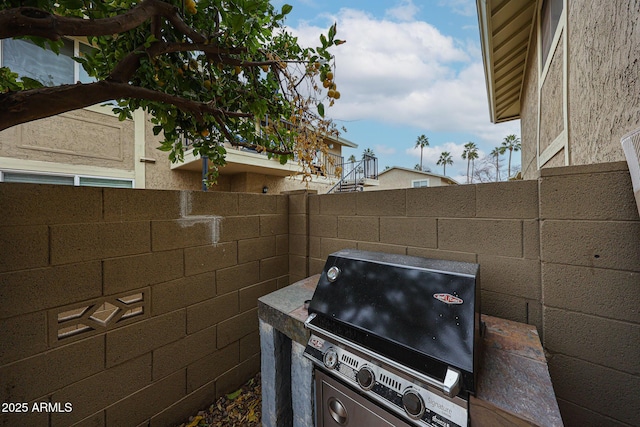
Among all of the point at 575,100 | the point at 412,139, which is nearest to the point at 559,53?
the point at 575,100

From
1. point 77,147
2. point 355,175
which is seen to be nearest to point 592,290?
point 77,147

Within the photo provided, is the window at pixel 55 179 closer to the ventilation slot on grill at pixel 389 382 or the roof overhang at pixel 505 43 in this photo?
the ventilation slot on grill at pixel 389 382

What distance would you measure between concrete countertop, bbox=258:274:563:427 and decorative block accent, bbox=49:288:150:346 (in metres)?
0.98

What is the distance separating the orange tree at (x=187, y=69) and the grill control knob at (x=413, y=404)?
1723mm

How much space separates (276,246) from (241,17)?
2057mm

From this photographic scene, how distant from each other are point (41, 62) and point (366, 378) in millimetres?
7508

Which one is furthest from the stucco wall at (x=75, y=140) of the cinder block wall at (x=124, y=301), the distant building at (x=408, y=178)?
the distant building at (x=408, y=178)

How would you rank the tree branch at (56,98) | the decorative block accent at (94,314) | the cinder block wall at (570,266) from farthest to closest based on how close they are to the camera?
1. the decorative block accent at (94,314)
2. the cinder block wall at (570,266)
3. the tree branch at (56,98)

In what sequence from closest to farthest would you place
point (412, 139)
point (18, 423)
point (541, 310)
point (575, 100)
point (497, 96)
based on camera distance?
point (18, 423), point (541, 310), point (575, 100), point (497, 96), point (412, 139)

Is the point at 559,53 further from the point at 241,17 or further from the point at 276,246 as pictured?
the point at 276,246

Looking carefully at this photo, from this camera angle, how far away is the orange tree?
1.08 m

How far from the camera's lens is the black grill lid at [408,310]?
0.95 m

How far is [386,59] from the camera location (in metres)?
4.72

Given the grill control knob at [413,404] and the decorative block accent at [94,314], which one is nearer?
the grill control knob at [413,404]
